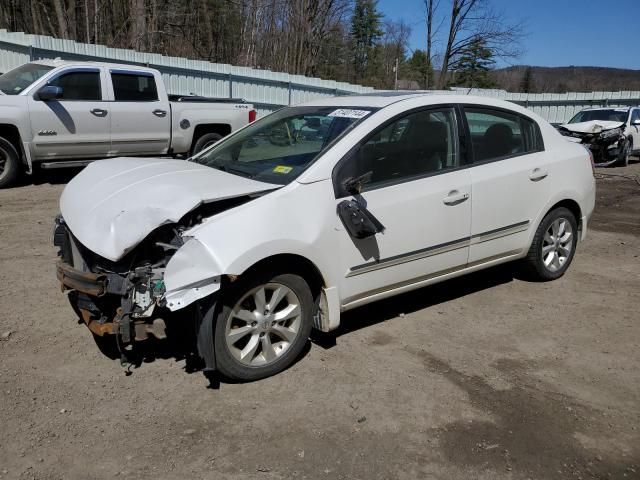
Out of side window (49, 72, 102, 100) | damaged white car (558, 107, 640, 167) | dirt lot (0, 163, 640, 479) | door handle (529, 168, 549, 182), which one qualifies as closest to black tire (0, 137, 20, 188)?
side window (49, 72, 102, 100)

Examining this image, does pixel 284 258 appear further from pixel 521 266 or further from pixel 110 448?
pixel 521 266

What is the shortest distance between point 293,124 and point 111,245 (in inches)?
76.1

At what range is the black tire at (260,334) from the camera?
339 centimetres

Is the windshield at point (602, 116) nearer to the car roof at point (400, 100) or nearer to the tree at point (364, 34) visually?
the car roof at point (400, 100)

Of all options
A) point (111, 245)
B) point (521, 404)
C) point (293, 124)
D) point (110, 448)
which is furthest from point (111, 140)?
point (521, 404)

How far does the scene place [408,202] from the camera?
4102 mm

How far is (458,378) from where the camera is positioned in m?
3.78

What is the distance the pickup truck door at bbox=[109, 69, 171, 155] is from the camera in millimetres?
9711

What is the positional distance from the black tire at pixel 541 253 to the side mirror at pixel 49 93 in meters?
7.20

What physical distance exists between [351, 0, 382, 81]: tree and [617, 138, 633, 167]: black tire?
4187cm

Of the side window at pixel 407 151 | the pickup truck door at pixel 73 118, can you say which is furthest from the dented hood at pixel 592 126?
the side window at pixel 407 151

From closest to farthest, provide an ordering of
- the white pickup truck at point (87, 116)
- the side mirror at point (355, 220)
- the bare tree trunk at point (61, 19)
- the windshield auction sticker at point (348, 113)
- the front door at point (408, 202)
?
the side mirror at point (355, 220), the front door at point (408, 202), the windshield auction sticker at point (348, 113), the white pickup truck at point (87, 116), the bare tree trunk at point (61, 19)

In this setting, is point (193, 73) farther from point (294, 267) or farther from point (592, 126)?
point (294, 267)

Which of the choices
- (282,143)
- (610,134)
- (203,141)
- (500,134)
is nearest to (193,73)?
(203,141)
